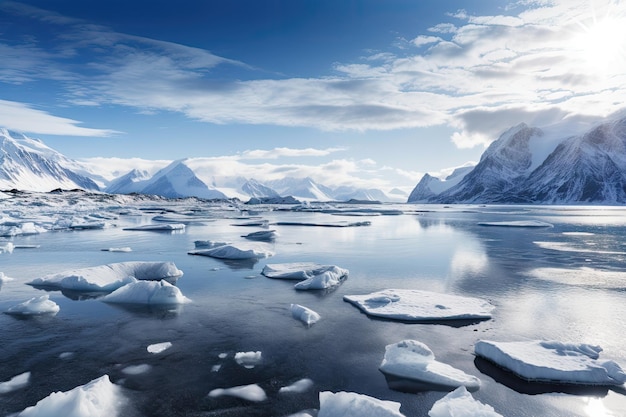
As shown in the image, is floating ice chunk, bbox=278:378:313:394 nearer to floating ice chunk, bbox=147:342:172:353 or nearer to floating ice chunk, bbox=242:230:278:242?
floating ice chunk, bbox=147:342:172:353

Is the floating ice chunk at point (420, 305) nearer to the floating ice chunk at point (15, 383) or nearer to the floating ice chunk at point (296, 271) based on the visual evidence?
the floating ice chunk at point (296, 271)

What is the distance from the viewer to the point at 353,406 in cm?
631

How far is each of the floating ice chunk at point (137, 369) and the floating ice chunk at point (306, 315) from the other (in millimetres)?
4135

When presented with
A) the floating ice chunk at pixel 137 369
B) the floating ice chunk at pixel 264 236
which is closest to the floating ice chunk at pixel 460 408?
the floating ice chunk at pixel 137 369

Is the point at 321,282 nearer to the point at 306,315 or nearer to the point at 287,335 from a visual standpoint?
the point at 306,315

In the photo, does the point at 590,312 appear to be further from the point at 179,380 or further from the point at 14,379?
the point at 14,379

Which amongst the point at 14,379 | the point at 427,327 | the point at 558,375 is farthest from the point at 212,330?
the point at 558,375

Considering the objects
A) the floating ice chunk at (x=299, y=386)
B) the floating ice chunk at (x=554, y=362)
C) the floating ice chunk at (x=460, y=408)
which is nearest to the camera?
the floating ice chunk at (x=460, y=408)

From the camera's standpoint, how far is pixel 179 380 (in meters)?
7.64

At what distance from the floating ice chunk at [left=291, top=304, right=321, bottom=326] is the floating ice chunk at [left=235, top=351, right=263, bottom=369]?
92.8 inches

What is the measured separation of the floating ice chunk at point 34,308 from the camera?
37.7 feet

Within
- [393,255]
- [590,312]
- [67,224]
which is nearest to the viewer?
[590,312]

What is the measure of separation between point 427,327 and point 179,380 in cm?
638

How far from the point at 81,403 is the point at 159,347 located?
292cm
